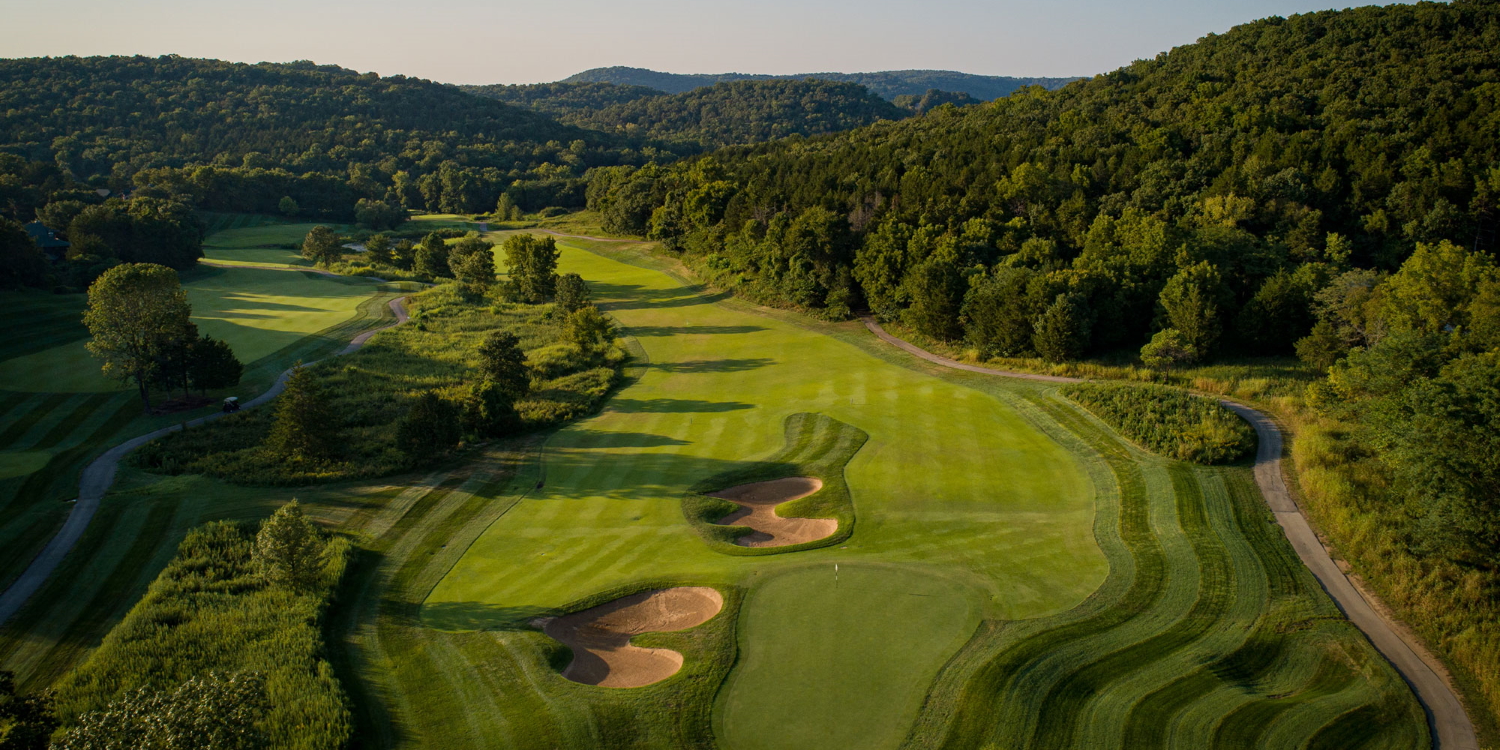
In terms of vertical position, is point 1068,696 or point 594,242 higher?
point 594,242

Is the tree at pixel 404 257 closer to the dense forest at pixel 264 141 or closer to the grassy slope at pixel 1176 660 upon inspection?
the dense forest at pixel 264 141

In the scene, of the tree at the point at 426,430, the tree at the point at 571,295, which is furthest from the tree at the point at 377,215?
the tree at the point at 426,430

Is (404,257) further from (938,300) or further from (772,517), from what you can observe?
(772,517)

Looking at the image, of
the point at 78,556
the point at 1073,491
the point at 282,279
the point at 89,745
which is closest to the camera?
the point at 89,745

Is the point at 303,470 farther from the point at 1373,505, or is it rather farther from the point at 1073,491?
the point at 1373,505

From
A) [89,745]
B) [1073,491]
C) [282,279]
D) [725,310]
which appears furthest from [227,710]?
[282,279]

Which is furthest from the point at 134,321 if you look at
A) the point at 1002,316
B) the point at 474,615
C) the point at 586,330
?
the point at 1002,316
